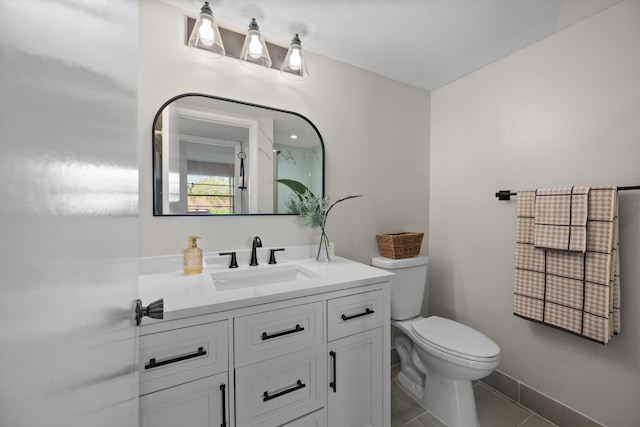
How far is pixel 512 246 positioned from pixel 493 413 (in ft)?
3.29

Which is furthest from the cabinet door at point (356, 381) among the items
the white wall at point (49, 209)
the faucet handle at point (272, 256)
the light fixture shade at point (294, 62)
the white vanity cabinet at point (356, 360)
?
the light fixture shade at point (294, 62)

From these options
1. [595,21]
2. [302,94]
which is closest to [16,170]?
[302,94]

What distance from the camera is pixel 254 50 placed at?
153 centimetres

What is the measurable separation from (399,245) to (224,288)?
1.13 m

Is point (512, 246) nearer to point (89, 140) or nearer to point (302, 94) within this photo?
point (302, 94)

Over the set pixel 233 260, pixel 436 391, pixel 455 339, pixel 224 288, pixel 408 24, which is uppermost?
pixel 408 24

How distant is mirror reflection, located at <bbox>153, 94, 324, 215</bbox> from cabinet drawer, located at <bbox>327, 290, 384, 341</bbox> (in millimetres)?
703

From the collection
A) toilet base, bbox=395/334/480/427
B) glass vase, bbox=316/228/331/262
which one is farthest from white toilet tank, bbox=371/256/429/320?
glass vase, bbox=316/228/331/262

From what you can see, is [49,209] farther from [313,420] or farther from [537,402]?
[537,402]

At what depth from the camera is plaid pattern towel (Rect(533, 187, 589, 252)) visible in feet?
4.58

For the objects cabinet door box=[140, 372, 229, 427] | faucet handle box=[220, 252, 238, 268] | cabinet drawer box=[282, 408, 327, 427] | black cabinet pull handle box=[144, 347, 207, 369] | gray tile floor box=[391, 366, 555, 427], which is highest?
faucet handle box=[220, 252, 238, 268]

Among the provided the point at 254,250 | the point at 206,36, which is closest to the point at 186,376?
the point at 254,250

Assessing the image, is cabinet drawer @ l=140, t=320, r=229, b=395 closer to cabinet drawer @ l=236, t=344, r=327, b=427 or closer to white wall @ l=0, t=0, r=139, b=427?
cabinet drawer @ l=236, t=344, r=327, b=427

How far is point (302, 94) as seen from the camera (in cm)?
180
